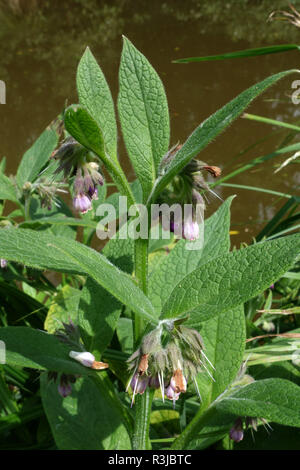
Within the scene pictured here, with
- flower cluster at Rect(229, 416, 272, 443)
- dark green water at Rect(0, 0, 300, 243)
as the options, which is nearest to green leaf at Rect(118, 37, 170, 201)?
flower cluster at Rect(229, 416, 272, 443)

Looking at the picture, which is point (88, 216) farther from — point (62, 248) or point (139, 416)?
point (62, 248)

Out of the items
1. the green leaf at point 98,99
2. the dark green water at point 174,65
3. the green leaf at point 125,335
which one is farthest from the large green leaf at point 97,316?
the dark green water at point 174,65

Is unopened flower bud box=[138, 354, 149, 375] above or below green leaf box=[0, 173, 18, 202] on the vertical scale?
below

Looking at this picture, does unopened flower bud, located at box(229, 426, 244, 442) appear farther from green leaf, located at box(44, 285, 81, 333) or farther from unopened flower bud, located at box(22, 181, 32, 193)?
unopened flower bud, located at box(22, 181, 32, 193)

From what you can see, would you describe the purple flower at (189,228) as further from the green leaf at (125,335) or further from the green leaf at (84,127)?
the green leaf at (125,335)

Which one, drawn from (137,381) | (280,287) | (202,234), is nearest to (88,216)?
(202,234)
